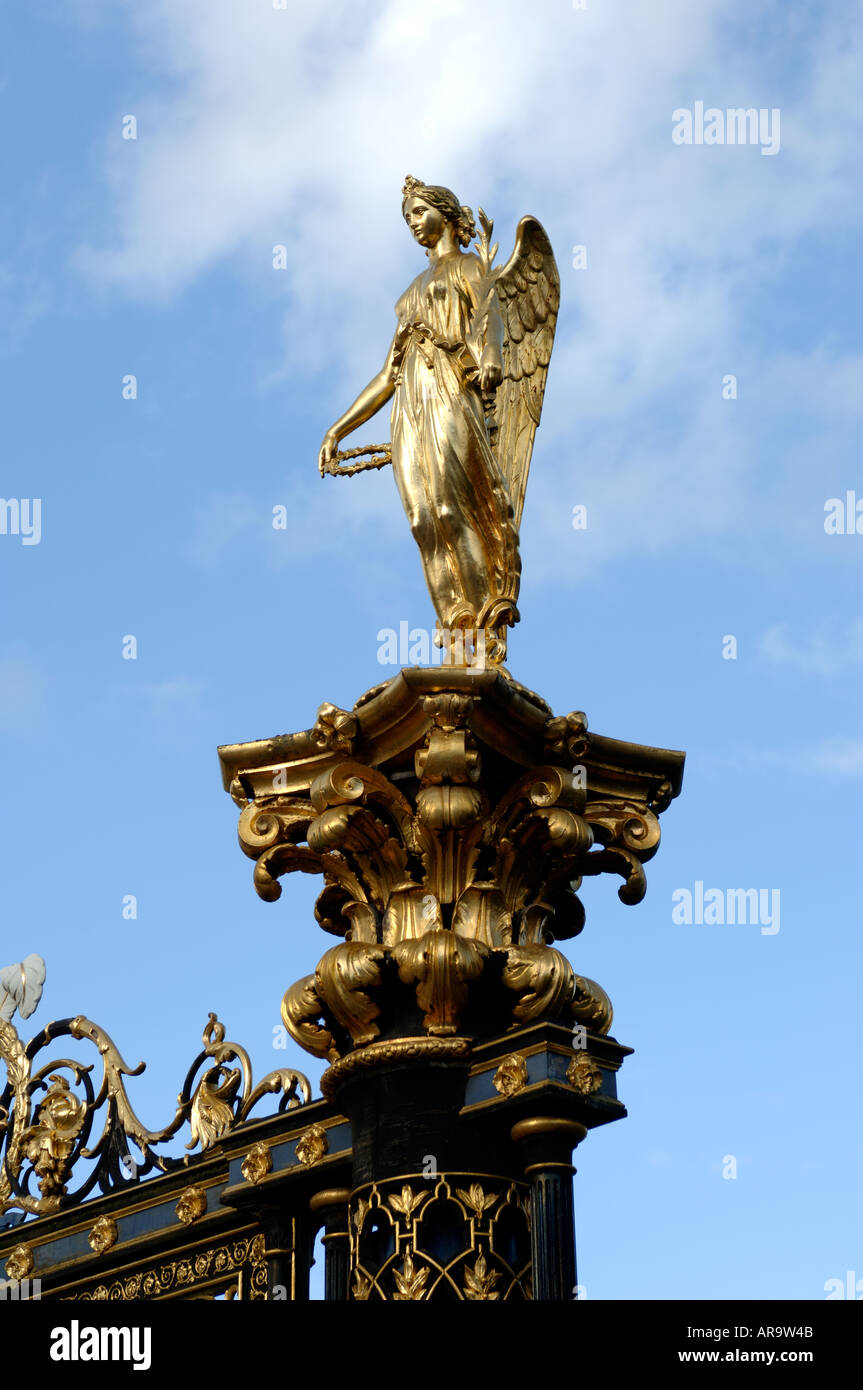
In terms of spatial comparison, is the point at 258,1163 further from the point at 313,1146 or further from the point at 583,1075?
the point at 583,1075

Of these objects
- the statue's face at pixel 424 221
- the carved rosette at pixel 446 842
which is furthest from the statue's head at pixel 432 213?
the carved rosette at pixel 446 842

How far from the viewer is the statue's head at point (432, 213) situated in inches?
418

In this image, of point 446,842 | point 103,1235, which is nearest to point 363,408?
point 446,842

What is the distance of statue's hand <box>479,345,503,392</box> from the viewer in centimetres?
1016

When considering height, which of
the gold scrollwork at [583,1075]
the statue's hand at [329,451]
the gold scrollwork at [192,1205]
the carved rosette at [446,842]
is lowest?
the gold scrollwork at [192,1205]

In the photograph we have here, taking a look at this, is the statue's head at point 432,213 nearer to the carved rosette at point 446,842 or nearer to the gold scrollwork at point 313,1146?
the carved rosette at point 446,842

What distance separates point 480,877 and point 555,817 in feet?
1.53

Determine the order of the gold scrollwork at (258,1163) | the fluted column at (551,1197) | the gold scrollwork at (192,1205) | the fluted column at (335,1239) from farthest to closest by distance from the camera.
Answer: the gold scrollwork at (192,1205)
the gold scrollwork at (258,1163)
the fluted column at (335,1239)
the fluted column at (551,1197)

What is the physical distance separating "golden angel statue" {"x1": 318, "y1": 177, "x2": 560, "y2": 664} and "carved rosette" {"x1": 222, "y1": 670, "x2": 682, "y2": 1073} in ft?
1.89

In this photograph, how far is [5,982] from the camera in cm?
1344

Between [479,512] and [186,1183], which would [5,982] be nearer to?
[186,1183]

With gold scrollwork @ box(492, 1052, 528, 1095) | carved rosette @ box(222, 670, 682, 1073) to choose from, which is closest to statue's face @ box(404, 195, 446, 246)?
carved rosette @ box(222, 670, 682, 1073)

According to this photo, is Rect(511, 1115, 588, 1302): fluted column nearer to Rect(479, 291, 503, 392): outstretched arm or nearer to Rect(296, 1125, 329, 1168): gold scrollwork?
Rect(296, 1125, 329, 1168): gold scrollwork
